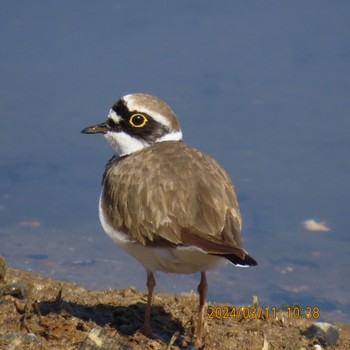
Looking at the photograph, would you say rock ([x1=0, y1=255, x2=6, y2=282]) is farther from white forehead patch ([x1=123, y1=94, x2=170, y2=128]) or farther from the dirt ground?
white forehead patch ([x1=123, y1=94, x2=170, y2=128])

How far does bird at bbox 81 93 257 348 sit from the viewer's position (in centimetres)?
814

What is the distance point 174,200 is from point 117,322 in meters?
1.45

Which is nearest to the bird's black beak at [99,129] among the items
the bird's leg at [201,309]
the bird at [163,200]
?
the bird at [163,200]

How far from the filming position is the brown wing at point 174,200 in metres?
8.15

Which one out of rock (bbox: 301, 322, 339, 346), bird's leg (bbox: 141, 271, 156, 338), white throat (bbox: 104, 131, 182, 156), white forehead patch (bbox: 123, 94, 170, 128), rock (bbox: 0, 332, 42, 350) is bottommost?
rock (bbox: 0, 332, 42, 350)

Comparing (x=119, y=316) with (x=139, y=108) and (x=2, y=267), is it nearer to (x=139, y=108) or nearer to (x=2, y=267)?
(x=2, y=267)

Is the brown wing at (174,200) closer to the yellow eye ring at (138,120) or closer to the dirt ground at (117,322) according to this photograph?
the yellow eye ring at (138,120)

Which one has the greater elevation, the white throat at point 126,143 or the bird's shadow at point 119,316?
the white throat at point 126,143

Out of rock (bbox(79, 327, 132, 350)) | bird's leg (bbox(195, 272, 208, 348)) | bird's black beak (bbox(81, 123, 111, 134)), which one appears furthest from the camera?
bird's black beak (bbox(81, 123, 111, 134))

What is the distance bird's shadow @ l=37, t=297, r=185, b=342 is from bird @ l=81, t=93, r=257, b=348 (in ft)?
0.73

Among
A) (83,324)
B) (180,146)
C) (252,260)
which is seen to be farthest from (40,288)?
(252,260)

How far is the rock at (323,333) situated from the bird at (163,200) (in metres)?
1.32

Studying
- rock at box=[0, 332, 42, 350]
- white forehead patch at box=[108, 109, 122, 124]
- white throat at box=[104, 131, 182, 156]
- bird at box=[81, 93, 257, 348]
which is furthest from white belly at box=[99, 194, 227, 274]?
white forehead patch at box=[108, 109, 122, 124]

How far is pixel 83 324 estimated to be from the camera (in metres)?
8.80
